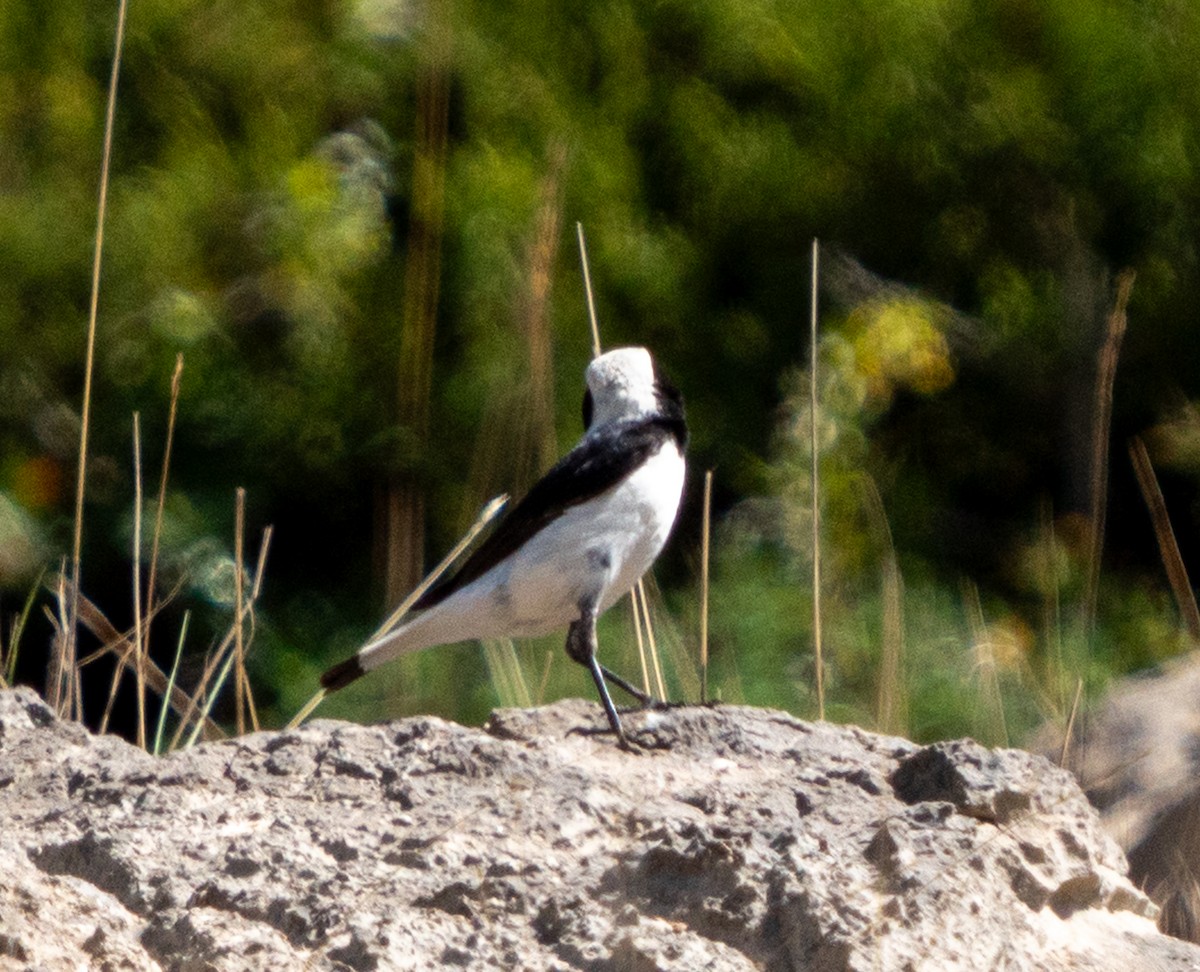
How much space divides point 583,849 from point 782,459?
3.41 meters

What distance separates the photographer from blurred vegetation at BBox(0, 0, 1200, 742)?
568cm

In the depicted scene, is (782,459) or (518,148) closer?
(782,459)

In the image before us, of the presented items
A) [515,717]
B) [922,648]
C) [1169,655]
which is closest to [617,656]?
[922,648]

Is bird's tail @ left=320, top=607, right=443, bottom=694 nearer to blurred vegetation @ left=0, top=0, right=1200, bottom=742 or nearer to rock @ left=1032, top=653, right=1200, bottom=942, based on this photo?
rock @ left=1032, top=653, right=1200, bottom=942

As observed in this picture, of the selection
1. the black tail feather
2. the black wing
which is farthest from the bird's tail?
the black wing

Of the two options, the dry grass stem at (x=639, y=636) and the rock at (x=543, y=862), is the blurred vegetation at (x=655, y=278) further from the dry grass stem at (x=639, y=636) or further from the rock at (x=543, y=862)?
the rock at (x=543, y=862)

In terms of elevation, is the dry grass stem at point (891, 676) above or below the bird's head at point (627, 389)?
below

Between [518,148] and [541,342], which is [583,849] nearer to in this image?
[541,342]

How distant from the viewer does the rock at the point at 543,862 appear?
6.87 ft

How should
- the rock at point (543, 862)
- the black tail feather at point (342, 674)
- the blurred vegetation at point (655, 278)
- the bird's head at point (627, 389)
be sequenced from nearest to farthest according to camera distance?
1. the rock at point (543, 862)
2. the black tail feather at point (342, 674)
3. the bird's head at point (627, 389)
4. the blurred vegetation at point (655, 278)

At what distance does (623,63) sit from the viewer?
6.25 m

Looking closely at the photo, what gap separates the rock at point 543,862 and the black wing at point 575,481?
1238mm

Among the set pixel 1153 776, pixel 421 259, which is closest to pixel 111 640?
pixel 421 259

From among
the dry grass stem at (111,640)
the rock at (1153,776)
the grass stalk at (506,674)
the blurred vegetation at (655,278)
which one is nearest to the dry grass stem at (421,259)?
the blurred vegetation at (655,278)
